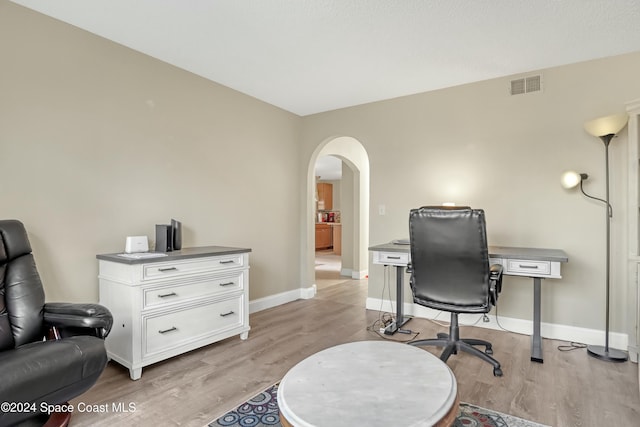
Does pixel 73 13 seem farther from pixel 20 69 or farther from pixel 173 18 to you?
pixel 173 18

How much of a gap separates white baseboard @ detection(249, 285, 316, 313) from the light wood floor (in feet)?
2.19

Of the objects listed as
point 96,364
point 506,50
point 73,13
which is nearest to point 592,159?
A: point 506,50

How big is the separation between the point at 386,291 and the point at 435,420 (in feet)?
9.82

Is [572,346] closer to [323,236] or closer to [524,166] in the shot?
[524,166]

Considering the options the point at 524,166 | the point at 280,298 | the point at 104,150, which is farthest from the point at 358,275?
the point at 104,150

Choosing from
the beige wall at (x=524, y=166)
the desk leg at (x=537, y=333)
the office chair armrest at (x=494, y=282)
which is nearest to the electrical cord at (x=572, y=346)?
the beige wall at (x=524, y=166)

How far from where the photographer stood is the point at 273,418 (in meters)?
1.88

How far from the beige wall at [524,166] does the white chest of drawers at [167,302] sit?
1.92 metres

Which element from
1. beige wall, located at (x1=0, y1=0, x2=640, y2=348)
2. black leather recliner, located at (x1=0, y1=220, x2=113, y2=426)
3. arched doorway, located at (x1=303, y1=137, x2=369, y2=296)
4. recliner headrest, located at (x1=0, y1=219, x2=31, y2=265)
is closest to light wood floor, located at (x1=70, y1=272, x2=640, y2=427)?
black leather recliner, located at (x1=0, y1=220, x2=113, y2=426)

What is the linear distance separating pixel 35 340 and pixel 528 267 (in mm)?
3316

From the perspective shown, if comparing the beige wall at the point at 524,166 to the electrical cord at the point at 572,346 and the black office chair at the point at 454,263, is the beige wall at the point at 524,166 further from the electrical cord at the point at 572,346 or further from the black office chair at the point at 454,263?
the black office chair at the point at 454,263

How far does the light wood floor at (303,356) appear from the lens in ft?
6.28

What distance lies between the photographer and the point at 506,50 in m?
2.83

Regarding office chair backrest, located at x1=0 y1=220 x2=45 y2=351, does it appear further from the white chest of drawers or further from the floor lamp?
the floor lamp
